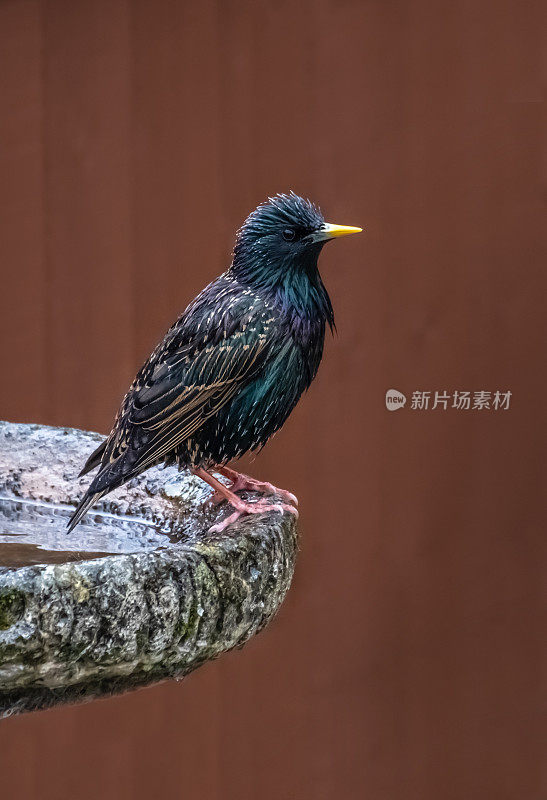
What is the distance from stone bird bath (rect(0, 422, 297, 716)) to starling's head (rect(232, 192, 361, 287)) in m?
0.40

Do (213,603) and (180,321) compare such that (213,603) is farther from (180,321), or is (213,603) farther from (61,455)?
(61,455)

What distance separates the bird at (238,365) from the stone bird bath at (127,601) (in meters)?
0.13

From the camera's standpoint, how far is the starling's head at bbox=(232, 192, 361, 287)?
5.18 feet

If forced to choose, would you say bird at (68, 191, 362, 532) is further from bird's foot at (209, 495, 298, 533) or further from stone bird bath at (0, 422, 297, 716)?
stone bird bath at (0, 422, 297, 716)

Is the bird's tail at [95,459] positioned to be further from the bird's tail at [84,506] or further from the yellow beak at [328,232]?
the yellow beak at [328,232]

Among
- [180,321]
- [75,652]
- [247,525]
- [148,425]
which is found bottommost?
[75,652]

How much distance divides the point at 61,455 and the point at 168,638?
80cm

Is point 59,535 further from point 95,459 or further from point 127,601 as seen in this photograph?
point 127,601

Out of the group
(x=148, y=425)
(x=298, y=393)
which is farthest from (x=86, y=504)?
(x=298, y=393)

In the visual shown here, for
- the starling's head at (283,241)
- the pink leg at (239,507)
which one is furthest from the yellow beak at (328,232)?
the pink leg at (239,507)

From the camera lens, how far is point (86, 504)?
151 cm

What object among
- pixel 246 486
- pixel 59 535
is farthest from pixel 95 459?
pixel 246 486

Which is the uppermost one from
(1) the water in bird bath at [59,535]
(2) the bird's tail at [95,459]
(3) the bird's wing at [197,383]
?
(3) the bird's wing at [197,383]

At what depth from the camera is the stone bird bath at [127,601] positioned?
3.55 ft
